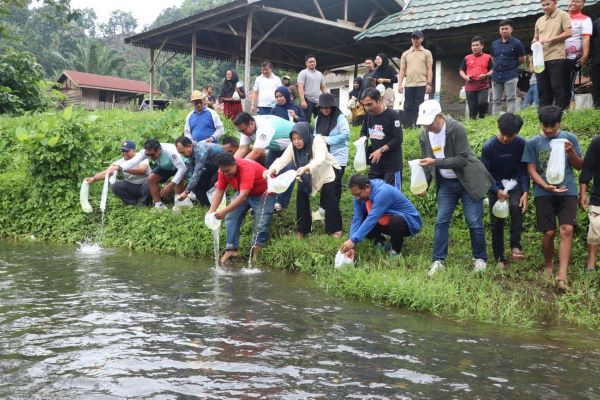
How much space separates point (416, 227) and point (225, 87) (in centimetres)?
844

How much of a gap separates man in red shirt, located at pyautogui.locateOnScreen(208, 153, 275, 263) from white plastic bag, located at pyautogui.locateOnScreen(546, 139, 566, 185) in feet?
11.7

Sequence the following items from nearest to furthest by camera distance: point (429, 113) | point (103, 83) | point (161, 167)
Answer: point (429, 113) → point (161, 167) → point (103, 83)

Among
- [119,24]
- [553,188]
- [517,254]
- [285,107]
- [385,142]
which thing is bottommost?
[517,254]

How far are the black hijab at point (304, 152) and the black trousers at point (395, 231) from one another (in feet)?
3.61

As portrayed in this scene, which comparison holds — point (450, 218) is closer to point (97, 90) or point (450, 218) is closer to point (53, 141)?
point (53, 141)

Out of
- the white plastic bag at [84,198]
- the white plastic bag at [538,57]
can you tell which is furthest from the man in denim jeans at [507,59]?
the white plastic bag at [84,198]

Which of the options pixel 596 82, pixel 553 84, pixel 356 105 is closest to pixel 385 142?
pixel 553 84

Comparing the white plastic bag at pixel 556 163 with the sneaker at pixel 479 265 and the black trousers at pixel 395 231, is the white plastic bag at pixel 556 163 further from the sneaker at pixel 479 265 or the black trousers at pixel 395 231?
the black trousers at pixel 395 231

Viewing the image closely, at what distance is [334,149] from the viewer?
861 centimetres

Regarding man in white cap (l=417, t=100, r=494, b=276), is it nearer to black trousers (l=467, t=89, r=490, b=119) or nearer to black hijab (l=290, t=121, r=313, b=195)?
black hijab (l=290, t=121, r=313, b=195)

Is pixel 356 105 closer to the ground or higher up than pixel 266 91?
closer to the ground

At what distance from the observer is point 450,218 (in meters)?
6.97

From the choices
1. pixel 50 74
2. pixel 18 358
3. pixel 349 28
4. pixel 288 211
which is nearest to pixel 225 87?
pixel 349 28

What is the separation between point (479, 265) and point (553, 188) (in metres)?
1.18
